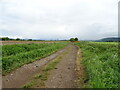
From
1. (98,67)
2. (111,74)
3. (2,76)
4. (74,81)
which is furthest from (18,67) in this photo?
(111,74)

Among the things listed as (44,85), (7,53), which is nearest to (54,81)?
(44,85)

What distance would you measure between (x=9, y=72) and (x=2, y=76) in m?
0.83

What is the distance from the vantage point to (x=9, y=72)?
399 inches

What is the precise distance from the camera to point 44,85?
728 centimetres

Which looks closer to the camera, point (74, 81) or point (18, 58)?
point (74, 81)

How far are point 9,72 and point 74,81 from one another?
15.6 feet

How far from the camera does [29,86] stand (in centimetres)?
715

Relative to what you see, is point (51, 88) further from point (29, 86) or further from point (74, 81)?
point (74, 81)

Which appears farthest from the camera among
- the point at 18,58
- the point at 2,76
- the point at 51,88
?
the point at 18,58

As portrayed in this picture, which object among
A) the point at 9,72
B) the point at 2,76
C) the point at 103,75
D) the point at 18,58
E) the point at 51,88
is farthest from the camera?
the point at 18,58

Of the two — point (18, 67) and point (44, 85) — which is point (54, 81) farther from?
point (18, 67)

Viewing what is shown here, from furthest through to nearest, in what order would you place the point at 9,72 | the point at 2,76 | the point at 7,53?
1. the point at 7,53
2. the point at 9,72
3. the point at 2,76

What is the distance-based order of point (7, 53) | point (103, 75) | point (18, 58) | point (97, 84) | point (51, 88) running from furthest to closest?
point (7, 53), point (18, 58), point (103, 75), point (51, 88), point (97, 84)

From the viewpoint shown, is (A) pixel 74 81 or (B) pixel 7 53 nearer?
(A) pixel 74 81
